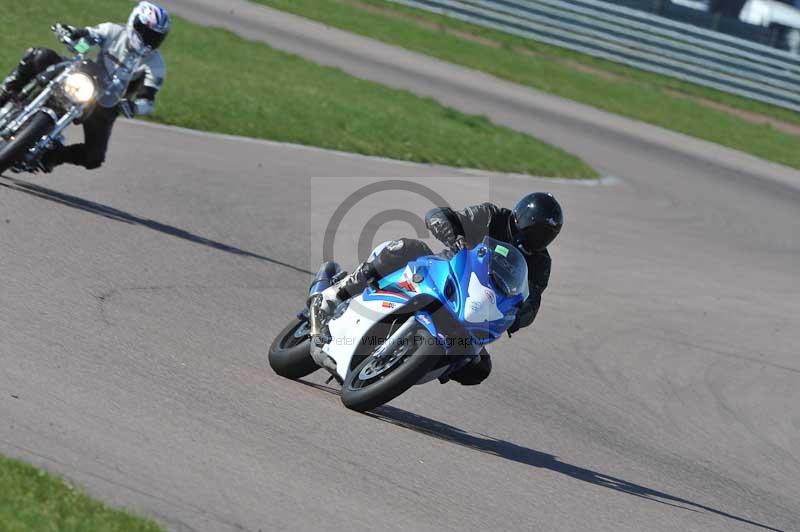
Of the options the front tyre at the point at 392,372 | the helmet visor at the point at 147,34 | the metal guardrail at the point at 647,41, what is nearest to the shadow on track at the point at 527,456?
the front tyre at the point at 392,372

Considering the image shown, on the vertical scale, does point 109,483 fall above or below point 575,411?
above

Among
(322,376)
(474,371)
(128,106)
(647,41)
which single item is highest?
(647,41)

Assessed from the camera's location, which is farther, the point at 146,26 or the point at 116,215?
the point at 146,26

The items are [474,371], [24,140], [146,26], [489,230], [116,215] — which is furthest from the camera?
[146,26]

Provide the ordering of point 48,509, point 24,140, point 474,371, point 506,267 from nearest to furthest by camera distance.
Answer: point 48,509, point 506,267, point 474,371, point 24,140

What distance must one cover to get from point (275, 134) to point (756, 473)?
31.0ft

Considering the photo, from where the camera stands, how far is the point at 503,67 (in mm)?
26797

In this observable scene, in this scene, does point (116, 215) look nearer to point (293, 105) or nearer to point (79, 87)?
point (79, 87)


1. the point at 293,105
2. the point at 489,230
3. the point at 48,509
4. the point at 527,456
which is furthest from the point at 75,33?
the point at 293,105

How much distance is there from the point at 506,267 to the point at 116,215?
Result: 4674mm

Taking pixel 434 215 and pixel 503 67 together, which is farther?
pixel 503 67

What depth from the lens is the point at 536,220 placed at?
680 centimetres

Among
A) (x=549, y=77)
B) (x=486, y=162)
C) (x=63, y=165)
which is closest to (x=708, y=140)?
(x=549, y=77)

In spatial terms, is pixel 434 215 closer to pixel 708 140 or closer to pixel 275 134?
pixel 275 134
